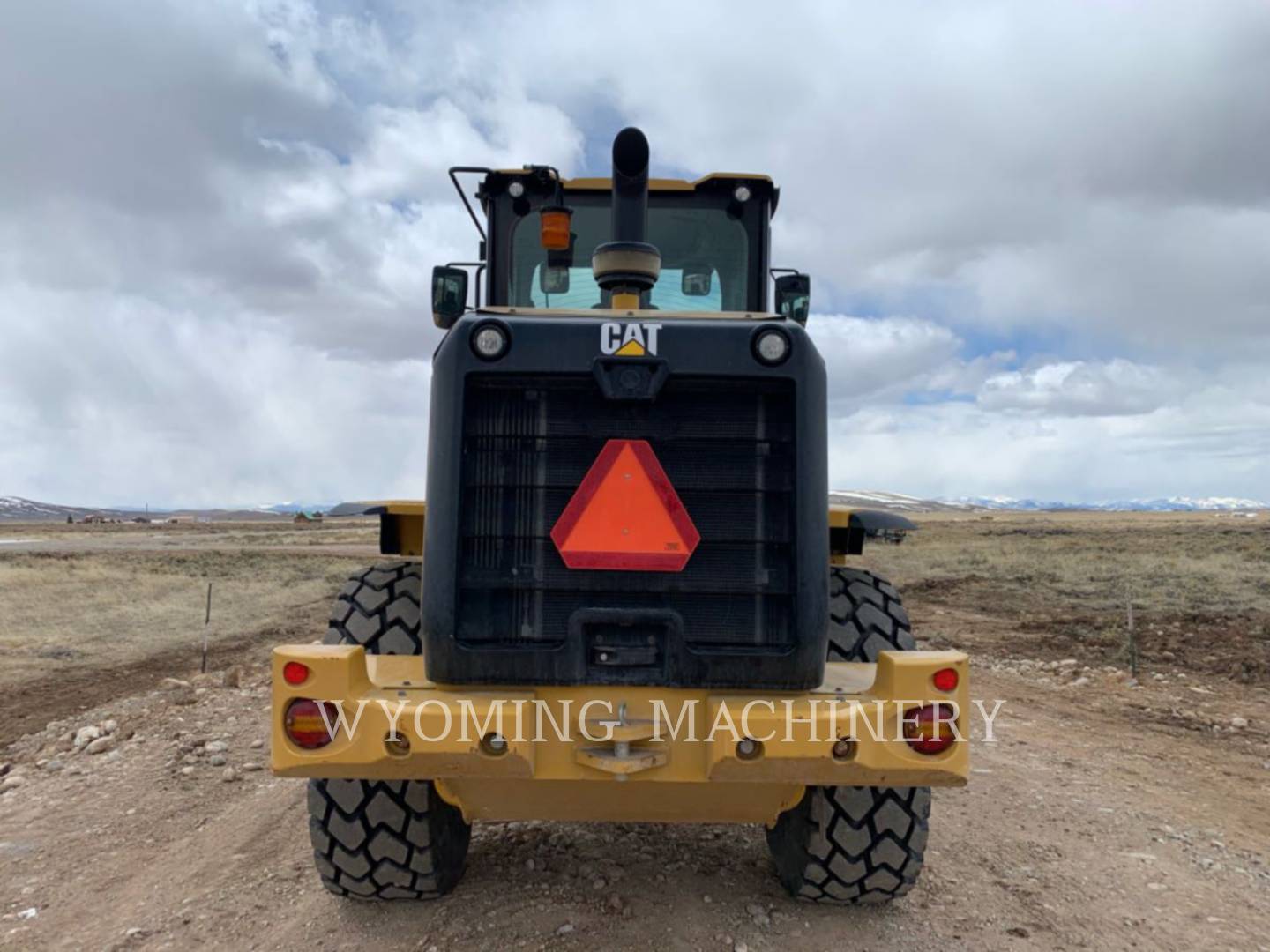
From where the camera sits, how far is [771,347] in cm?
303

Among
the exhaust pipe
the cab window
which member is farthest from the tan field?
the cab window

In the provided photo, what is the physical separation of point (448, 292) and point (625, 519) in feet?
6.53

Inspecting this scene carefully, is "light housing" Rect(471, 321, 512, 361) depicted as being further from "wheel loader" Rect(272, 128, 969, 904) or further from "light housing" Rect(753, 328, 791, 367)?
"light housing" Rect(753, 328, 791, 367)

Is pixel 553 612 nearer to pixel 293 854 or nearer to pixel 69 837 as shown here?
pixel 293 854

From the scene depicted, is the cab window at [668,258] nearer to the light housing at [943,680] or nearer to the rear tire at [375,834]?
the light housing at [943,680]

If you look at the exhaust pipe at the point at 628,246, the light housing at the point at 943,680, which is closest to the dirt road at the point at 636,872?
the light housing at the point at 943,680

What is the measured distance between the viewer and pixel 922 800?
3.51m

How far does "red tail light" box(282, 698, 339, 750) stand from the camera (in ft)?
9.36

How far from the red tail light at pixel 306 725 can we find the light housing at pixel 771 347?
6.00ft

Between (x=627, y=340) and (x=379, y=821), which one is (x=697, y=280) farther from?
(x=379, y=821)

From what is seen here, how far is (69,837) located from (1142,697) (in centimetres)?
845

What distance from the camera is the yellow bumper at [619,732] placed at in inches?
111

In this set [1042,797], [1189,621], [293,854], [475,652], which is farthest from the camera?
[1189,621]

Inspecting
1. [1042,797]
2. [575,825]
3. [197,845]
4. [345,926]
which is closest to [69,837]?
[197,845]
